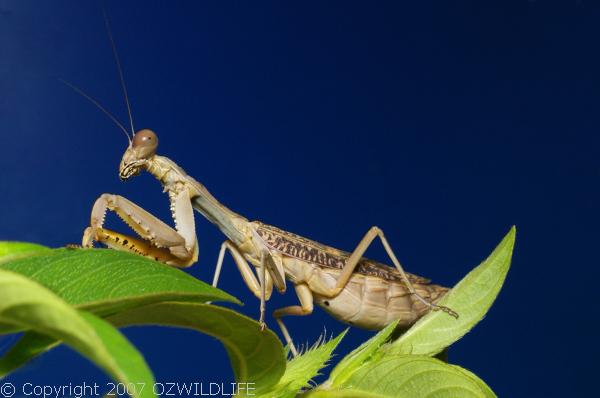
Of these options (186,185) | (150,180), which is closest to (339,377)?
(186,185)

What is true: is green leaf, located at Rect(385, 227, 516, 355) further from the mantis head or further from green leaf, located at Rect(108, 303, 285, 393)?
the mantis head

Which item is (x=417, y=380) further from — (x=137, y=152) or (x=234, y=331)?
(x=137, y=152)

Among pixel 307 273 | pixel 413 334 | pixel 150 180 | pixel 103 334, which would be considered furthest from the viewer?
pixel 150 180

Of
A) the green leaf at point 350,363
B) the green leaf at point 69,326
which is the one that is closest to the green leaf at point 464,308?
the green leaf at point 350,363

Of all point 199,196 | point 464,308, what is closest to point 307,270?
point 199,196

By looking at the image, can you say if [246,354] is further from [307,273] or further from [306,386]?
[307,273]

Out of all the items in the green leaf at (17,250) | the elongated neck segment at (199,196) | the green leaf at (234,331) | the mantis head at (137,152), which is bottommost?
the green leaf at (234,331)

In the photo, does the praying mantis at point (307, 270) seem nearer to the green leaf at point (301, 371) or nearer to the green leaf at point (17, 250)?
the green leaf at point (301, 371)
